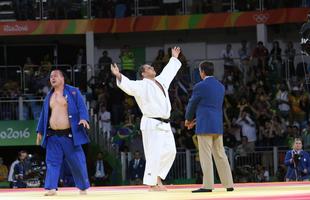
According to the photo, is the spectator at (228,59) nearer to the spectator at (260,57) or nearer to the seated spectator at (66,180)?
the spectator at (260,57)

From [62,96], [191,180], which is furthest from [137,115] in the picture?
[62,96]

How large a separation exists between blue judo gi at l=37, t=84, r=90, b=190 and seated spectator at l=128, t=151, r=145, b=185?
11.0 m

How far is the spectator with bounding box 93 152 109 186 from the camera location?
26.5 metres

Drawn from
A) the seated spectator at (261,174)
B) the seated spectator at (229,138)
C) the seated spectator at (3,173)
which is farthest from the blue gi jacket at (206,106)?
the seated spectator at (3,173)

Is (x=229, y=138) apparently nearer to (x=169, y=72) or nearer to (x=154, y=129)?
(x=169, y=72)

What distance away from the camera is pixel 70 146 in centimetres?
1499

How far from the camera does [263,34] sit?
33188 mm

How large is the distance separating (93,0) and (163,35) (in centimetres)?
302

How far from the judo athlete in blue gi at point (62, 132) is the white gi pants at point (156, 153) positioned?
1.00 metres

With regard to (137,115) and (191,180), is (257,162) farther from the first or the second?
(137,115)

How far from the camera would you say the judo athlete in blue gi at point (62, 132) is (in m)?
15.0

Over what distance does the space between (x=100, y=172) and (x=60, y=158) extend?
11.8 meters

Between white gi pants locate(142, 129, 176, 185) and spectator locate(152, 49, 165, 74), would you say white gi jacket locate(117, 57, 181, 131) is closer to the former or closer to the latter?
white gi pants locate(142, 129, 176, 185)

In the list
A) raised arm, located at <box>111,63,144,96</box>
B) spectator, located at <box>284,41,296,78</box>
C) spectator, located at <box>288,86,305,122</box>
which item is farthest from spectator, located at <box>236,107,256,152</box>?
raised arm, located at <box>111,63,144,96</box>
